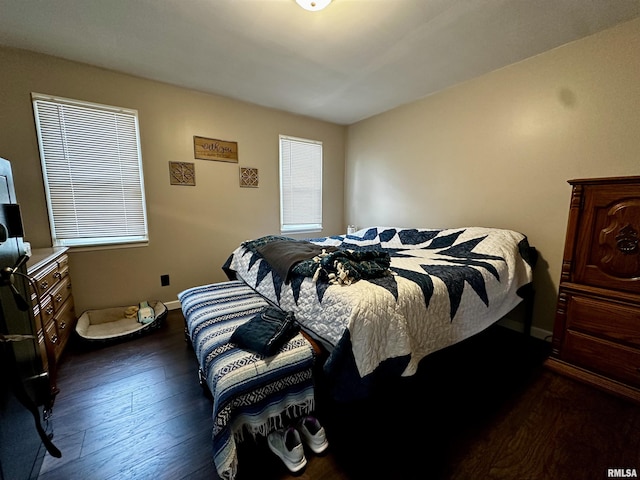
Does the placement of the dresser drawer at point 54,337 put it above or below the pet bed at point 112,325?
above

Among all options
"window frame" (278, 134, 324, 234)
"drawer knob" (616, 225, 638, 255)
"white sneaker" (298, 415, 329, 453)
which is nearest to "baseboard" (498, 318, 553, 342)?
"drawer knob" (616, 225, 638, 255)

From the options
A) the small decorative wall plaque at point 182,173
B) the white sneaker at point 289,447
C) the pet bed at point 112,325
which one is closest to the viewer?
the white sneaker at point 289,447

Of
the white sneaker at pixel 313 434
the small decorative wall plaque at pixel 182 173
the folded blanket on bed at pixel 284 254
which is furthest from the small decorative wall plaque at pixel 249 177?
the white sneaker at pixel 313 434

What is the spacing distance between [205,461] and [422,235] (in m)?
2.43

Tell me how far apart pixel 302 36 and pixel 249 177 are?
1703 millimetres

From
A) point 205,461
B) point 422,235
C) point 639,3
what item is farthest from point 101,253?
point 639,3

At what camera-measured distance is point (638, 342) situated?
58.4 inches

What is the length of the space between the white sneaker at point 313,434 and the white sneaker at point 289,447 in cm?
6

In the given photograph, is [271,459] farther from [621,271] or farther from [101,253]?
[101,253]

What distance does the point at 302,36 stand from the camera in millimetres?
1827

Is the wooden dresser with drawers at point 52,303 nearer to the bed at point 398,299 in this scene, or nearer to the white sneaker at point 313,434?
the bed at point 398,299

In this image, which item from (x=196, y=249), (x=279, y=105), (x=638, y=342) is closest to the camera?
(x=638, y=342)

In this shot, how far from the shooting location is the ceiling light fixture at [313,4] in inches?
58.3

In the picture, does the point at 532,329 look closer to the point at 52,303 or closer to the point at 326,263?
the point at 326,263
